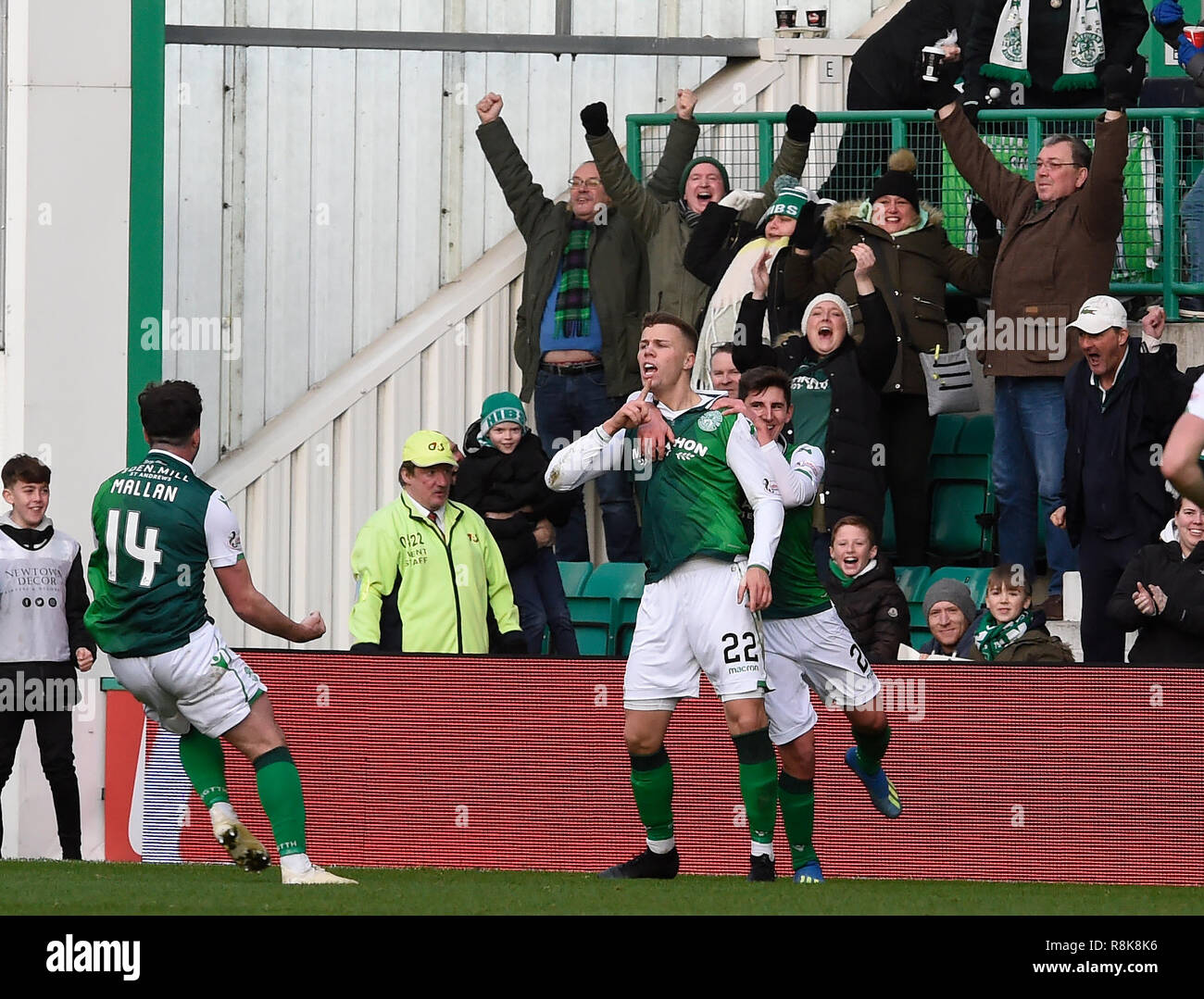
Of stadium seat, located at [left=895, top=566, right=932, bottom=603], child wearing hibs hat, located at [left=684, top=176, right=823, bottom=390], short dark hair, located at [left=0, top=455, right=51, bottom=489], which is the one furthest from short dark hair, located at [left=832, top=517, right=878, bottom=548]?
short dark hair, located at [left=0, top=455, right=51, bottom=489]

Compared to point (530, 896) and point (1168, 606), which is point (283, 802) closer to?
point (530, 896)

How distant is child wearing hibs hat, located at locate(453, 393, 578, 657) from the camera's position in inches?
456

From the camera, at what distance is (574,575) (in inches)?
499

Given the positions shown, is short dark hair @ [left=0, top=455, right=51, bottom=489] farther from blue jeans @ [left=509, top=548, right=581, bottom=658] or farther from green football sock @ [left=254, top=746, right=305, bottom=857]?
green football sock @ [left=254, top=746, right=305, bottom=857]

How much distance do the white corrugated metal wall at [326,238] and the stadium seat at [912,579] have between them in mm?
3101

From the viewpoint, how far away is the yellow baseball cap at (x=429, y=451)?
1059cm

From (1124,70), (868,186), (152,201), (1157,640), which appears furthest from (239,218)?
(1157,640)

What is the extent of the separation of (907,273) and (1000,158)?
148 cm

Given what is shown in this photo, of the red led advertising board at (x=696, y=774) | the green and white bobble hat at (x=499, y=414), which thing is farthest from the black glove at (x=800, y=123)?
Result: the red led advertising board at (x=696, y=774)

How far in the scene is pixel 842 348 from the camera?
1139cm

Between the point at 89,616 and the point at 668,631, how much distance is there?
213 centimetres

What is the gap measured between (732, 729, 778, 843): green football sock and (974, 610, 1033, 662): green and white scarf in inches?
78.2

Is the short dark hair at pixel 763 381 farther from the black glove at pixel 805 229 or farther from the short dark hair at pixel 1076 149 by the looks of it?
the short dark hair at pixel 1076 149
